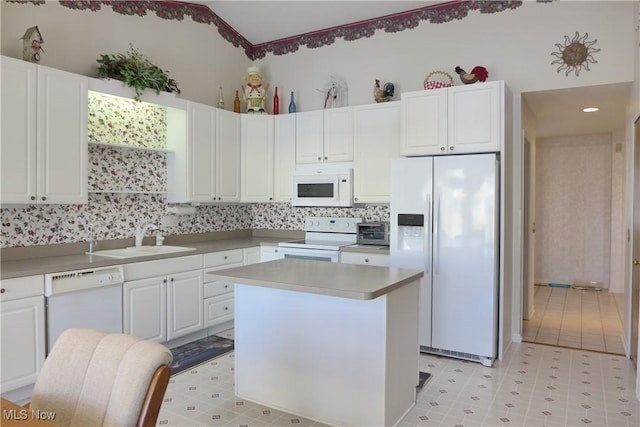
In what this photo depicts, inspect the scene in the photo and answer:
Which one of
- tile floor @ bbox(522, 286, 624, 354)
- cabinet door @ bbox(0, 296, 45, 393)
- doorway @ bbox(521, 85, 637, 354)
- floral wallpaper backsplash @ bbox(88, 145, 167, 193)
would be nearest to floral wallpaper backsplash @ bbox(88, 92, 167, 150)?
floral wallpaper backsplash @ bbox(88, 145, 167, 193)

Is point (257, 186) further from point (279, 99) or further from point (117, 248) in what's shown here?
point (117, 248)

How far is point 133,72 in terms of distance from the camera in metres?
3.66

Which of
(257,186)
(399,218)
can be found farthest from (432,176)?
(257,186)

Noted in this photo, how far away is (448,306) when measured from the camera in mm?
3609

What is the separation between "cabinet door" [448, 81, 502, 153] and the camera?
11.5ft

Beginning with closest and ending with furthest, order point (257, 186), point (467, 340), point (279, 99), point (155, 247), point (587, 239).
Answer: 1. point (467, 340)
2. point (155, 247)
3. point (257, 186)
4. point (279, 99)
5. point (587, 239)

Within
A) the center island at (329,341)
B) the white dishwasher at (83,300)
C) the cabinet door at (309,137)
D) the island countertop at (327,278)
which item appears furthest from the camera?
the cabinet door at (309,137)

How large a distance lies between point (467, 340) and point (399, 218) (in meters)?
1.13

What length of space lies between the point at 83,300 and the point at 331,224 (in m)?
2.54

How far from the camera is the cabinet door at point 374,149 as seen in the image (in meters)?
4.23

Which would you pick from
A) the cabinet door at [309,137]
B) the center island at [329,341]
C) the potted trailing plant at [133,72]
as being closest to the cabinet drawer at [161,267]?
the center island at [329,341]

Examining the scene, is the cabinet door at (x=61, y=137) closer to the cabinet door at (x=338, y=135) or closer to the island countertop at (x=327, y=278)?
the island countertop at (x=327, y=278)

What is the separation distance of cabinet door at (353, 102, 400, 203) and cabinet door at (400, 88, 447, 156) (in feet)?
0.97

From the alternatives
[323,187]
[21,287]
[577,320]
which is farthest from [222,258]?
[577,320]
